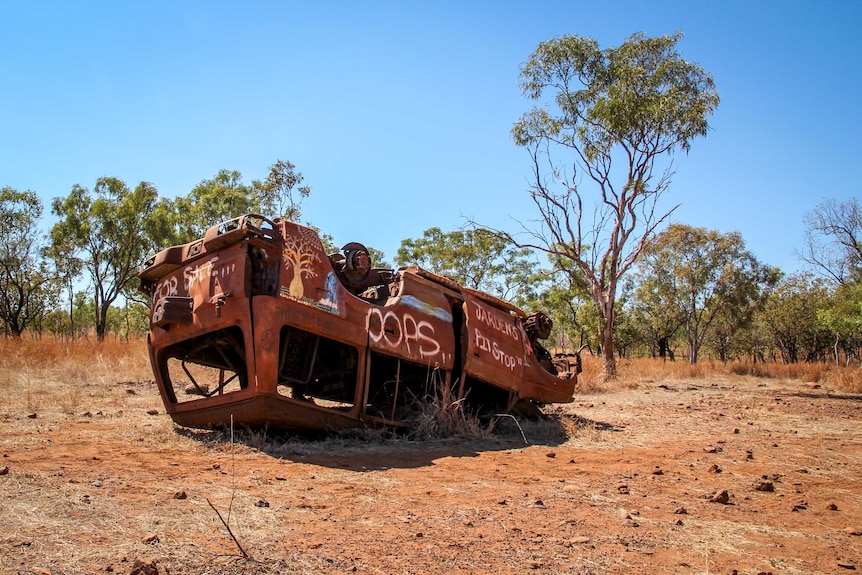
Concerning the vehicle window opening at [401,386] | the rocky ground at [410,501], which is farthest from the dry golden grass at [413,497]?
the vehicle window opening at [401,386]

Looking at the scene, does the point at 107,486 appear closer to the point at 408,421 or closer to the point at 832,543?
the point at 408,421

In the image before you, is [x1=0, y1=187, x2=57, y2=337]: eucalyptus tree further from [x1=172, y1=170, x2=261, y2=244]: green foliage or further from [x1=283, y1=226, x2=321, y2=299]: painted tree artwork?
[x1=283, y1=226, x2=321, y2=299]: painted tree artwork

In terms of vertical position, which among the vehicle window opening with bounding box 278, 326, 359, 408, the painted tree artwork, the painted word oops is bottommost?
the vehicle window opening with bounding box 278, 326, 359, 408

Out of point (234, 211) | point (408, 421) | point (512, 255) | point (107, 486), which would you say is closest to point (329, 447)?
point (408, 421)

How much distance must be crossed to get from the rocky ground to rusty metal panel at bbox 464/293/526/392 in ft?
2.69

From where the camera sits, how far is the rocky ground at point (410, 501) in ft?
10.4

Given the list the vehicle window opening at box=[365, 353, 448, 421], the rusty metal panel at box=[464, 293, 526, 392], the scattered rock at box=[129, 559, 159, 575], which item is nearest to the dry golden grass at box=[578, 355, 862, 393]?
the rusty metal panel at box=[464, 293, 526, 392]

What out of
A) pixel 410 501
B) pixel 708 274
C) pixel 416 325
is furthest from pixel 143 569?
pixel 708 274

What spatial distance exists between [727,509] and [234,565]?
3.43 meters

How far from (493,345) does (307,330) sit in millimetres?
3012

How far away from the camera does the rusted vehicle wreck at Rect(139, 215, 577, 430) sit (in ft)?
19.5

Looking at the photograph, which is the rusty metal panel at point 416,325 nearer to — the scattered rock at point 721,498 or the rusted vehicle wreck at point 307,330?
the rusted vehicle wreck at point 307,330

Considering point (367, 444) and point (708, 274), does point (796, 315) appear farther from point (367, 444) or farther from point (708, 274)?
point (367, 444)

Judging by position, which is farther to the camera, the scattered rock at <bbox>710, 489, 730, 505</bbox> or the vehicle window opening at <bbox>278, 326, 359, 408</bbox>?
the vehicle window opening at <bbox>278, 326, 359, 408</bbox>
